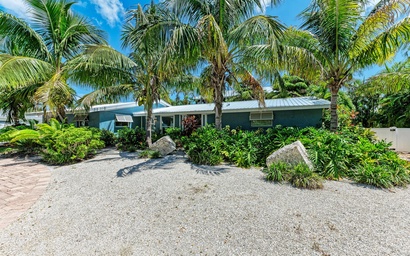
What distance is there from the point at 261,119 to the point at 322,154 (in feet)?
20.5

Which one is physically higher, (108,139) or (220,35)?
(220,35)

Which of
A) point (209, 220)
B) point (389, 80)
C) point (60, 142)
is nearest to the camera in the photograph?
point (209, 220)

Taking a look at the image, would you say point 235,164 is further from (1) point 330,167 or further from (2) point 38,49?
(2) point 38,49

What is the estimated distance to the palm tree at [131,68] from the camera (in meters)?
8.66

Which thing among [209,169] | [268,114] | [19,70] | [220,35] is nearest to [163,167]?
[209,169]

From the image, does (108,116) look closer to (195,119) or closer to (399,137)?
(195,119)

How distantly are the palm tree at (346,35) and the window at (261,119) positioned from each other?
3.75 meters

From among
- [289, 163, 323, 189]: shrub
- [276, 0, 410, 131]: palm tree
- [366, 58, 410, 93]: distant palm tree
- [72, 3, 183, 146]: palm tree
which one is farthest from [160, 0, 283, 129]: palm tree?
[366, 58, 410, 93]: distant palm tree

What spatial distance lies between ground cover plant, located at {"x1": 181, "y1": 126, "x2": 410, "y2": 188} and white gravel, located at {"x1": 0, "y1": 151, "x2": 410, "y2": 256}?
0.52 metres

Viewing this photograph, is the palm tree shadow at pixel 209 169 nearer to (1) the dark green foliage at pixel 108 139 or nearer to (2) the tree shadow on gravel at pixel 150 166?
(2) the tree shadow on gravel at pixel 150 166

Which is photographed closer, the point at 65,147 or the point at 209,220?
the point at 209,220

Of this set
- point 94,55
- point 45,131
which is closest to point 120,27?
point 94,55

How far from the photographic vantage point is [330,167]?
5926 millimetres

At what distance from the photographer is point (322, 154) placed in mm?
6242
